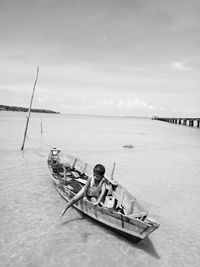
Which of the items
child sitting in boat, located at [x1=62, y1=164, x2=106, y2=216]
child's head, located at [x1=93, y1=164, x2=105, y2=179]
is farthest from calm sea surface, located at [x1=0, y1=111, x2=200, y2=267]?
child's head, located at [x1=93, y1=164, x2=105, y2=179]

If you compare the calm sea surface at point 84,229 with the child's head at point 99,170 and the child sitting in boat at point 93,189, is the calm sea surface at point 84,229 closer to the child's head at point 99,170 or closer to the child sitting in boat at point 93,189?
the child sitting in boat at point 93,189

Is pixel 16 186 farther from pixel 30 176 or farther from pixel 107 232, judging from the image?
pixel 107 232

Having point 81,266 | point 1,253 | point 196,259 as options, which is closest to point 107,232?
point 81,266

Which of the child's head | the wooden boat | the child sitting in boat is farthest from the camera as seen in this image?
the child sitting in boat

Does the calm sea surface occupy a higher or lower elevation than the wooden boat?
lower

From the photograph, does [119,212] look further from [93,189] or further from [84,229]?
[84,229]

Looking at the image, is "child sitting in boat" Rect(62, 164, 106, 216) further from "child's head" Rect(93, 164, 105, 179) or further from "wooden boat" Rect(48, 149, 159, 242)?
"wooden boat" Rect(48, 149, 159, 242)

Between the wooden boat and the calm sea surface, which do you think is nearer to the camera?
the wooden boat

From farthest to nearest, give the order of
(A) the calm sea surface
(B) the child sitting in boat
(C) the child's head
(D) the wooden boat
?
(B) the child sitting in boat < (C) the child's head < (A) the calm sea surface < (D) the wooden boat

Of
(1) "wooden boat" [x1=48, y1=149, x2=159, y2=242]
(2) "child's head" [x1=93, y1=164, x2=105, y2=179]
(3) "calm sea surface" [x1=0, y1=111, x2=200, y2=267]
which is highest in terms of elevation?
(2) "child's head" [x1=93, y1=164, x2=105, y2=179]

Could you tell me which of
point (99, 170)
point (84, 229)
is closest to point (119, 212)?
point (84, 229)

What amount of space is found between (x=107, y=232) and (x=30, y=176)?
Answer: 759cm

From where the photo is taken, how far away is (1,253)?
589cm

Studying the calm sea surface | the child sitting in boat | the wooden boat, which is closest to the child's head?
the child sitting in boat
